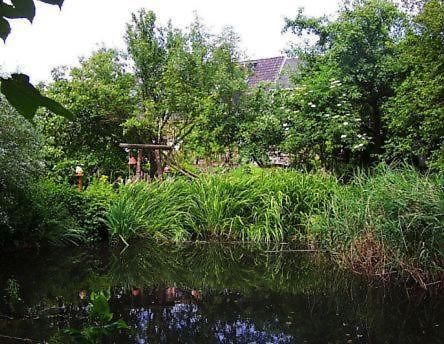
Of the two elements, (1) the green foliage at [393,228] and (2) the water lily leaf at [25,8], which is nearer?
(2) the water lily leaf at [25,8]

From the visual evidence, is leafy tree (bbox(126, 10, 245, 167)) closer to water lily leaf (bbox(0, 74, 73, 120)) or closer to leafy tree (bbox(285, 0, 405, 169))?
leafy tree (bbox(285, 0, 405, 169))

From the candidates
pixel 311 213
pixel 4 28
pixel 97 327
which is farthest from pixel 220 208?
pixel 4 28

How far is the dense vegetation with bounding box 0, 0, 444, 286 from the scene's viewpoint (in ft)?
18.2

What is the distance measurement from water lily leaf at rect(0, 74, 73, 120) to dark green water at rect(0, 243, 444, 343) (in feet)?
10.4

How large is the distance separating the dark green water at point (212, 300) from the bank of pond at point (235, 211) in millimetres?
361

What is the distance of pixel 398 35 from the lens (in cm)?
910

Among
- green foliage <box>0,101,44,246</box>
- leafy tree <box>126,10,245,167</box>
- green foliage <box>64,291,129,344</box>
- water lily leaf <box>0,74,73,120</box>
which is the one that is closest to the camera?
water lily leaf <box>0,74,73,120</box>

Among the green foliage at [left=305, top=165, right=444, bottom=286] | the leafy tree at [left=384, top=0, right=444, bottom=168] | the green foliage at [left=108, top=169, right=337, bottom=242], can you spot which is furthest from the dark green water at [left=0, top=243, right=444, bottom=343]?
the leafy tree at [left=384, top=0, right=444, bottom=168]

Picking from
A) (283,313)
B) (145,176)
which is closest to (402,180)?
(283,313)

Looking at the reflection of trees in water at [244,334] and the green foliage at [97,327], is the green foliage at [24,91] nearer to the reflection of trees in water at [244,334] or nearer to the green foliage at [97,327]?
the green foliage at [97,327]

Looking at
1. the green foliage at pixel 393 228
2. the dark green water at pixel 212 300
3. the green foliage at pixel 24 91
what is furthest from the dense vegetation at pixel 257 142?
the green foliage at pixel 24 91

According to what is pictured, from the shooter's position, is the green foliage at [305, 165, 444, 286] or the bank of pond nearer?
the green foliage at [305, 165, 444, 286]

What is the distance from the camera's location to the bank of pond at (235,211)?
5.36 metres

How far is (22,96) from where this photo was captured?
702 mm
